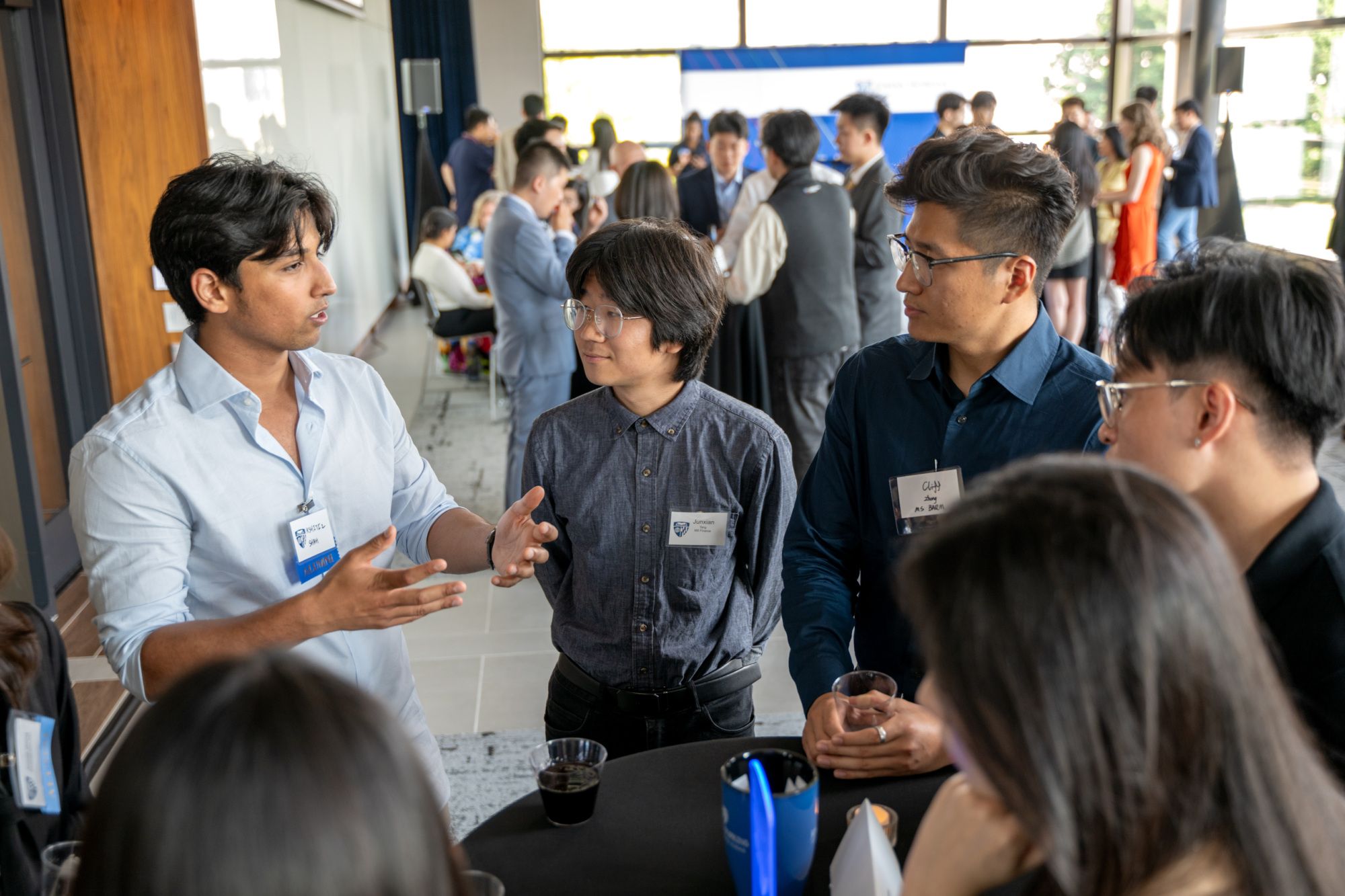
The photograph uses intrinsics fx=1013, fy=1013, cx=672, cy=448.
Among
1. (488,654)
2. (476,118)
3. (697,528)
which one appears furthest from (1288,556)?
(476,118)

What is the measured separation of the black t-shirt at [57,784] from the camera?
1.18 meters

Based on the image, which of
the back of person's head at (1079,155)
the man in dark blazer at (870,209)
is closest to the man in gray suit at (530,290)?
the man in dark blazer at (870,209)

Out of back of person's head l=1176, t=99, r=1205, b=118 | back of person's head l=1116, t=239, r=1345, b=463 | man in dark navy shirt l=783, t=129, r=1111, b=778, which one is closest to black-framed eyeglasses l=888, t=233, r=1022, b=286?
man in dark navy shirt l=783, t=129, r=1111, b=778

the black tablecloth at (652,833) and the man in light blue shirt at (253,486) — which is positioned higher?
the man in light blue shirt at (253,486)

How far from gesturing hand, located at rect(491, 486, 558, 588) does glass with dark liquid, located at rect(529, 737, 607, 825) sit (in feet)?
1.22

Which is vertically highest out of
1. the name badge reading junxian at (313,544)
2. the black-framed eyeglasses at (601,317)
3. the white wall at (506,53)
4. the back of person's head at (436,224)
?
the white wall at (506,53)

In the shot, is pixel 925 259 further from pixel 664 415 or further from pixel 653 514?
pixel 653 514

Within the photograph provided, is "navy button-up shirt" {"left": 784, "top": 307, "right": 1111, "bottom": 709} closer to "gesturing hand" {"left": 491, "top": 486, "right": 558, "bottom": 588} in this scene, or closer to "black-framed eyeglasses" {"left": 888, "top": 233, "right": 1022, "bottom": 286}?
"black-framed eyeglasses" {"left": 888, "top": 233, "right": 1022, "bottom": 286}

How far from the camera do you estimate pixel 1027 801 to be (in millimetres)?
614

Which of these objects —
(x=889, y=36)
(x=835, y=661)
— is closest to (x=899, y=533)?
(x=835, y=661)

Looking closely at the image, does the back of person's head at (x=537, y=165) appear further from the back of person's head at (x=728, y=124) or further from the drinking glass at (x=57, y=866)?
the drinking glass at (x=57, y=866)

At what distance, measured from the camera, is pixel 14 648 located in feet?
4.21

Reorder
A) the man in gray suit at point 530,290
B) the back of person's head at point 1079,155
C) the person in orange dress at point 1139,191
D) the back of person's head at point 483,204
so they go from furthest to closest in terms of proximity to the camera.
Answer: the person in orange dress at point 1139,191 → the back of person's head at point 483,204 → the back of person's head at point 1079,155 → the man in gray suit at point 530,290

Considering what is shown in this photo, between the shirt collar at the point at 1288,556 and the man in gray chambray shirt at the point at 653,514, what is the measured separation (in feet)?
2.75
